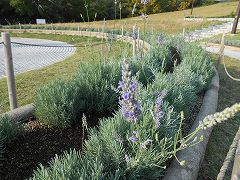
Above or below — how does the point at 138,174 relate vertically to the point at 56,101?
below

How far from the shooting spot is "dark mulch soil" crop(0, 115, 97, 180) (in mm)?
2631

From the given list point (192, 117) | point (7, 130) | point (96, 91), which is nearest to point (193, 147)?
point (192, 117)

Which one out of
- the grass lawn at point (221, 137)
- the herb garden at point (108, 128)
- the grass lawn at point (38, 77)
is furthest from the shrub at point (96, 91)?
the grass lawn at point (221, 137)

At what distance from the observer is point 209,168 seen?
10.4ft

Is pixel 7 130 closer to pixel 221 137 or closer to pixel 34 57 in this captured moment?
pixel 221 137

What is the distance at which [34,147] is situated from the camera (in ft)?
9.73

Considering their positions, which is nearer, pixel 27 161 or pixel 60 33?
pixel 27 161

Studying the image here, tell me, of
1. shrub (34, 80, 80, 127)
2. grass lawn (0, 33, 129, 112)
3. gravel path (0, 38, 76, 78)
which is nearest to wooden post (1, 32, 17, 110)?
grass lawn (0, 33, 129, 112)

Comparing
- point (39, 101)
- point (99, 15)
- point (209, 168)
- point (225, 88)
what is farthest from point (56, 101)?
point (99, 15)

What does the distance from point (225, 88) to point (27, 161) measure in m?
4.78

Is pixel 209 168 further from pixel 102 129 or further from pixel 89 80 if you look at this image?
pixel 89 80

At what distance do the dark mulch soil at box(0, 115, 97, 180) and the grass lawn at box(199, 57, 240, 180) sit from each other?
1.48m

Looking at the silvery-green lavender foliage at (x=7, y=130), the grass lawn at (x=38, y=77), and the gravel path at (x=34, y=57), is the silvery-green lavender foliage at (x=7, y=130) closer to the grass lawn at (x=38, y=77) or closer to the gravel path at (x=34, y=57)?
the grass lawn at (x=38, y=77)

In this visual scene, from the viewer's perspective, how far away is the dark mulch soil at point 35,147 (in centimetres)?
263
